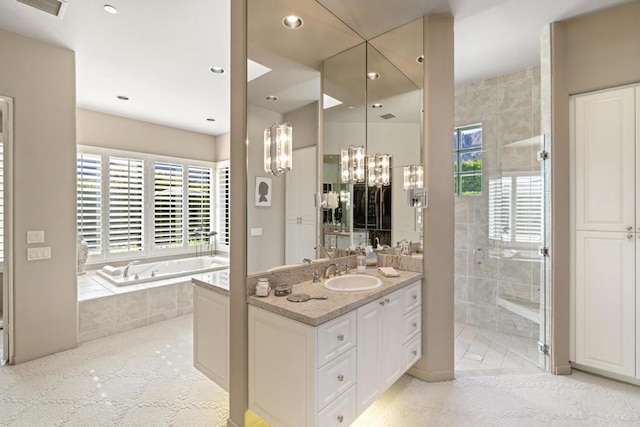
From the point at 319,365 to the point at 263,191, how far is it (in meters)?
1.11

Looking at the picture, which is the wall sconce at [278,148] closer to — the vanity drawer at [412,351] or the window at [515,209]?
the vanity drawer at [412,351]

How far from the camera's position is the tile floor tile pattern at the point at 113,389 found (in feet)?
6.86

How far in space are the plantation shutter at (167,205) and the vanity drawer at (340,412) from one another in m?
4.54

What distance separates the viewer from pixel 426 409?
2197 millimetres

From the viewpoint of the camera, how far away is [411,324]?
242 cm

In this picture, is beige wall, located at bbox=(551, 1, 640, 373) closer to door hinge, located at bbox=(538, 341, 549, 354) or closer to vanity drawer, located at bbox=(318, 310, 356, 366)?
door hinge, located at bbox=(538, 341, 549, 354)

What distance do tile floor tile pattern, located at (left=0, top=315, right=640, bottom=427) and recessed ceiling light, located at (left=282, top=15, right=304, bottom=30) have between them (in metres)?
2.80

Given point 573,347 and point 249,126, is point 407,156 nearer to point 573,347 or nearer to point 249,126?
point 249,126

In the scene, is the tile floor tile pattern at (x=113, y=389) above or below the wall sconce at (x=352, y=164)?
below

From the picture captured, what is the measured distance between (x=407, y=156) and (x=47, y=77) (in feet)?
11.5

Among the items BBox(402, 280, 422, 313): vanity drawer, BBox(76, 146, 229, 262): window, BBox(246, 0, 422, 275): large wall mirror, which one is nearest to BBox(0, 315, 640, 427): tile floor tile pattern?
BBox(402, 280, 422, 313): vanity drawer

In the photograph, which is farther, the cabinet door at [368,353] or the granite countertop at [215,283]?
the granite countertop at [215,283]

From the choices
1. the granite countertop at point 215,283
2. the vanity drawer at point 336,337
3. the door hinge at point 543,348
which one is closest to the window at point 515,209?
the door hinge at point 543,348

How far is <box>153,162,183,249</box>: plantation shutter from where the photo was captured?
5.18 m
